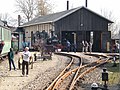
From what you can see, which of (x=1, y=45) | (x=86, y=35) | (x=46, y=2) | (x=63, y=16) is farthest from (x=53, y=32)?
(x=46, y=2)

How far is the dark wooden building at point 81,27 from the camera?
Result: 161ft

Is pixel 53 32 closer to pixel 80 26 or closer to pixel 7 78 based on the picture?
pixel 80 26

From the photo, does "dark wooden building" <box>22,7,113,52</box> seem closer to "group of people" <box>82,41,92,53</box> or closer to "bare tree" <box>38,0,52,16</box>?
"group of people" <box>82,41,92,53</box>

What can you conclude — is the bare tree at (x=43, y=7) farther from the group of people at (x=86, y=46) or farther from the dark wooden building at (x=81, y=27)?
the group of people at (x=86, y=46)

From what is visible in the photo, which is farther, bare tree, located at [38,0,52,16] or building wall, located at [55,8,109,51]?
bare tree, located at [38,0,52,16]

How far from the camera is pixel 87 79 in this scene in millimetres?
16156

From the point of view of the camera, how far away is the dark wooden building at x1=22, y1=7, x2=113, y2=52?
4912 centimetres

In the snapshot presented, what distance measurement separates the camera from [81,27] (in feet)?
167

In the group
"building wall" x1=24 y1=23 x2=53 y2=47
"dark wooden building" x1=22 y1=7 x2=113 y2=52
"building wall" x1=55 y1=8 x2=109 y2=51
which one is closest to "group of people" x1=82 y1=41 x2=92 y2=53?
"dark wooden building" x1=22 y1=7 x2=113 y2=52

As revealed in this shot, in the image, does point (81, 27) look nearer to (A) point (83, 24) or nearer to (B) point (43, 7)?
(A) point (83, 24)

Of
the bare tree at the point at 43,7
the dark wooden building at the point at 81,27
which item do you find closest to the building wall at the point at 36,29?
the dark wooden building at the point at 81,27

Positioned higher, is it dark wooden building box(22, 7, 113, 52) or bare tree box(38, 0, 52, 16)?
bare tree box(38, 0, 52, 16)

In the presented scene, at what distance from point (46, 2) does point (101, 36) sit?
30378 mm

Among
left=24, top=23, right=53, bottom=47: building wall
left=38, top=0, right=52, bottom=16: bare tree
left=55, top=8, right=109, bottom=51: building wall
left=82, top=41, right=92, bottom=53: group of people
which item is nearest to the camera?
left=82, top=41, right=92, bottom=53: group of people
